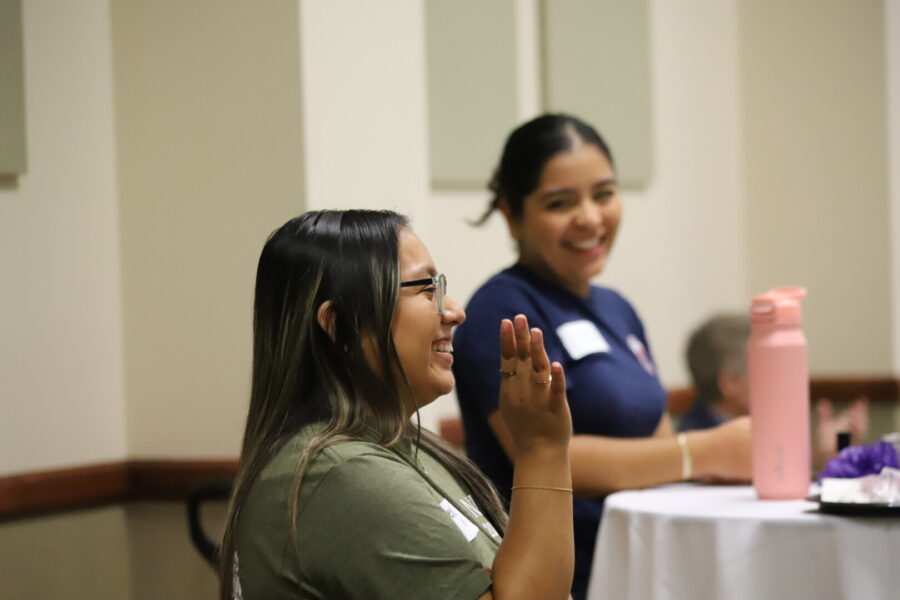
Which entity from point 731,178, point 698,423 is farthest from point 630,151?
point 698,423

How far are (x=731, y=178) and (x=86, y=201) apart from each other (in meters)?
3.41

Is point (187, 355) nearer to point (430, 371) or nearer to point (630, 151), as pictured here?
point (430, 371)

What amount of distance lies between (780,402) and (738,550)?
309 millimetres

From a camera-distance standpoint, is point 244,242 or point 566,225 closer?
point 566,225

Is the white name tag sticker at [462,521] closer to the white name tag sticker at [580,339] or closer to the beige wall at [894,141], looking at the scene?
the white name tag sticker at [580,339]

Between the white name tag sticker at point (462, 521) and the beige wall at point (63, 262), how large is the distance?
1.60 m

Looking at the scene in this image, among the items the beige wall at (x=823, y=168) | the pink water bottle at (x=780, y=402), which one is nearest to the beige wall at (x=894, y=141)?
the beige wall at (x=823, y=168)

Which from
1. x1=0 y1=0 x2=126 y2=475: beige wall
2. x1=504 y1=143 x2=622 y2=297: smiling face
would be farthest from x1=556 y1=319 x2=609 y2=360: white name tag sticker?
x1=0 y1=0 x2=126 y2=475: beige wall

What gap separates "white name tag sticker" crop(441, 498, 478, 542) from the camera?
1463 mm

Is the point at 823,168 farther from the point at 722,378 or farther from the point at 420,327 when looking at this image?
the point at 420,327

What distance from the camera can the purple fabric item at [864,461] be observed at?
2.19 m

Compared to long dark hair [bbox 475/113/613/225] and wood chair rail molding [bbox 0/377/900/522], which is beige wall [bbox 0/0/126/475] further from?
long dark hair [bbox 475/113/613/225]

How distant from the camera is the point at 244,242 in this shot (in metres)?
2.98

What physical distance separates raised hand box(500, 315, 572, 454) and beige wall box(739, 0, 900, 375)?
4250 millimetres
